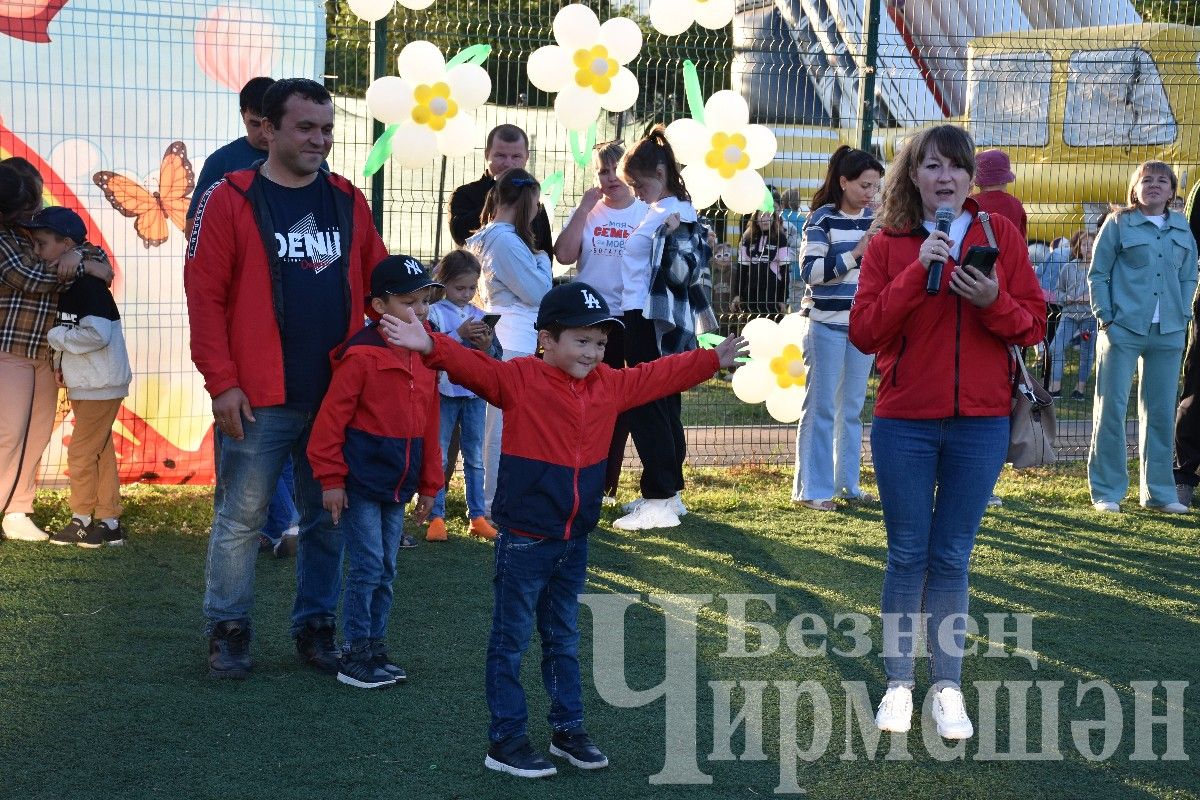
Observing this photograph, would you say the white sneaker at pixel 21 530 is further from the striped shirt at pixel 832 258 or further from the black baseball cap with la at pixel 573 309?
the striped shirt at pixel 832 258

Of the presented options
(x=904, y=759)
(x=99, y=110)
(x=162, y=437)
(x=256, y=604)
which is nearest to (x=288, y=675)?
(x=256, y=604)

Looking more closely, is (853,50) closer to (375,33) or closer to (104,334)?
(375,33)

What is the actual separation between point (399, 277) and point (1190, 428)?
553 centimetres

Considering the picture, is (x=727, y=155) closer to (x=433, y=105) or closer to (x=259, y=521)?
(x=433, y=105)

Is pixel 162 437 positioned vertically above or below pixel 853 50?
below

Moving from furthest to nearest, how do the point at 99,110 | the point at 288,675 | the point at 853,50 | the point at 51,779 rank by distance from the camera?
the point at 853,50 → the point at 99,110 → the point at 288,675 → the point at 51,779

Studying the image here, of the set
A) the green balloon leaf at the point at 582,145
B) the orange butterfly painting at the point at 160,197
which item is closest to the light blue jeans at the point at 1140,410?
the green balloon leaf at the point at 582,145

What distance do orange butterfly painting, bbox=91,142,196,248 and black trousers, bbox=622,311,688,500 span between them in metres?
2.59

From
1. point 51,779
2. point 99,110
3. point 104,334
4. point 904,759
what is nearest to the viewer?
point 51,779

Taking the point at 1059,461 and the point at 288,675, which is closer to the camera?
the point at 288,675

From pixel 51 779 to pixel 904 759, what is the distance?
8.09 ft

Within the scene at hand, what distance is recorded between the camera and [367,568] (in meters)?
4.54

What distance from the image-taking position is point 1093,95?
9.20m

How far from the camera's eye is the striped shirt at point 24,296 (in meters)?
6.20
